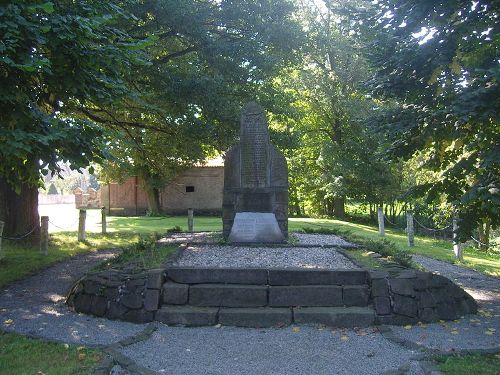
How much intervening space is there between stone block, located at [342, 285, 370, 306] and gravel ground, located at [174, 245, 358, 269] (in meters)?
0.82

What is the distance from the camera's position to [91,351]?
5.24m

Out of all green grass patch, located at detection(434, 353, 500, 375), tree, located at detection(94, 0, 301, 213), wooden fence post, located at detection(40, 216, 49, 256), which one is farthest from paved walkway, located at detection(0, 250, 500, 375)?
tree, located at detection(94, 0, 301, 213)

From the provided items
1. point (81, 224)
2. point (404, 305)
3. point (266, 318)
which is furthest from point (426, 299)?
point (81, 224)

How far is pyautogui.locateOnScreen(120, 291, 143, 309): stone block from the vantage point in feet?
21.6

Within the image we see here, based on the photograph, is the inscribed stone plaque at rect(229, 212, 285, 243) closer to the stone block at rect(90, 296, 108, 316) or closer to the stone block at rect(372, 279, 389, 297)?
the stone block at rect(372, 279, 389, 297)

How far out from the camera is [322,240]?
1134 centimetres

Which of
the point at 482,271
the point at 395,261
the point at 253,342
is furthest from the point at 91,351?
the point at 482,271

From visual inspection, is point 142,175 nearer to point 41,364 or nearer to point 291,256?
point 291,256

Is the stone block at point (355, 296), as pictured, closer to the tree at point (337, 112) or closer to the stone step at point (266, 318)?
the stone step at point (266, 318)

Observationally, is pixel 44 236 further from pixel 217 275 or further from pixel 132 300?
pixel 217 275

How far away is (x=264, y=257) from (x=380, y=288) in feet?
7.93

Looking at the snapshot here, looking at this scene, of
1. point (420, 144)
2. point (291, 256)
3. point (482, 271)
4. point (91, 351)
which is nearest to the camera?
point (91, 351)

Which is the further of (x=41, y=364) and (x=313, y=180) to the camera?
(x=313, y=180)

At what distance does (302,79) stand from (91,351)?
78.5 feet
